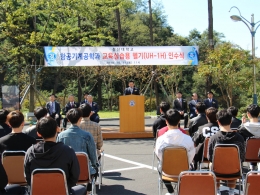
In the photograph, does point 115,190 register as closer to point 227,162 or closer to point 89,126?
point 89,126

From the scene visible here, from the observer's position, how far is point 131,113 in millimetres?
12719

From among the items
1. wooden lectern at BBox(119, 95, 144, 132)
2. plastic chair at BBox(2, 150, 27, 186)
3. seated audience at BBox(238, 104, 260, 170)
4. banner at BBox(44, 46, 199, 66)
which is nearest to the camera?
plastic chair at BBox(2, 150, 27, 186)

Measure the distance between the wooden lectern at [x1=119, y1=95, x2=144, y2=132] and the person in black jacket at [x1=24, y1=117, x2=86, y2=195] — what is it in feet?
28.3

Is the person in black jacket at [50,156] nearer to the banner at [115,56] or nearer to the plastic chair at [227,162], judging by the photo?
the plastic chair at [227,162]

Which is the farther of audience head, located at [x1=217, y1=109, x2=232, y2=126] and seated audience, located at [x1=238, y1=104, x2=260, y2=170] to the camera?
seated audience, located at [x1=238, y1=104, x2=260, y2=170]

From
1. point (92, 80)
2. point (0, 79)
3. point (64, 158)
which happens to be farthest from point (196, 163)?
point (92, 80)

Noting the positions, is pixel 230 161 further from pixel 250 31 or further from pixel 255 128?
pixel 250 31

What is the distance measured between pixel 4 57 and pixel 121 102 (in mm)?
21303

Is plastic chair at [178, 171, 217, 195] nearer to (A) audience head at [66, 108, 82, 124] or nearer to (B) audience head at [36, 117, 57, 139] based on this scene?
(B) audience head at [36, 117, 57, 139]

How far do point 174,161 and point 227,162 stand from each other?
0.71 metres

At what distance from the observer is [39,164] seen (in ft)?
12.4

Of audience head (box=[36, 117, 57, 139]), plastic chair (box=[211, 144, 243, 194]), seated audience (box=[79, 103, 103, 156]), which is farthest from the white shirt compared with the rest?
audience head (box=[36, 117, 57, 139])

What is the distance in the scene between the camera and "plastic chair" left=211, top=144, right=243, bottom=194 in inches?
186

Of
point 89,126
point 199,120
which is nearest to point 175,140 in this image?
point 89,126
